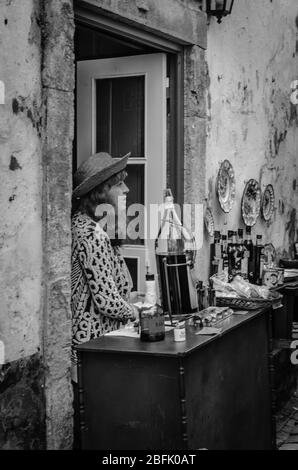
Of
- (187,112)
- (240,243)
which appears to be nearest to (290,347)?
(240,243)

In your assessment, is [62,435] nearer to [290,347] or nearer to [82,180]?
[82,180]

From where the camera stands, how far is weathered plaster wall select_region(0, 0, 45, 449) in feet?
11.7

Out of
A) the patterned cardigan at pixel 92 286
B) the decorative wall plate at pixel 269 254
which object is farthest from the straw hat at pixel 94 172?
the decorative wall plate at pixel 269 254

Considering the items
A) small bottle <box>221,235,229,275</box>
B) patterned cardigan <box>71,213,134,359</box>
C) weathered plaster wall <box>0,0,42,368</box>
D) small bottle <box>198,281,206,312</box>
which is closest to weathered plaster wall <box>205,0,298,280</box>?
small bottle <box>221,235,229,275</box>

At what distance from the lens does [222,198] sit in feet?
18.9

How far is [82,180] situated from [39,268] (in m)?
0.77

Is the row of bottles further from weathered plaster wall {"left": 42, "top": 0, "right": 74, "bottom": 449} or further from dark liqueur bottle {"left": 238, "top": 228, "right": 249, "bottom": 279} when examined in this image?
weathered plaster wall {"left": 42, "top": 0, "right": 74, "bottom": 449}

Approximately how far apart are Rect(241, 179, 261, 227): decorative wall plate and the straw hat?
2.01m

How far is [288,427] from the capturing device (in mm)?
5824

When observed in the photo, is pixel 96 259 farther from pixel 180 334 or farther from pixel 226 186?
pixel 226 186

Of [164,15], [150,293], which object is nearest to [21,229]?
[150,293]

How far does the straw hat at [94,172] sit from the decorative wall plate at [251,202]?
2.01 metres

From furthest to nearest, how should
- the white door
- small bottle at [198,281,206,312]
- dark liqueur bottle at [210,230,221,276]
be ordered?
dark liqueur bottle at [210,230,221,276]
the white door
small bottle at [198,281,206,312]

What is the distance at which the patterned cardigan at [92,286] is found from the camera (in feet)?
13.4
